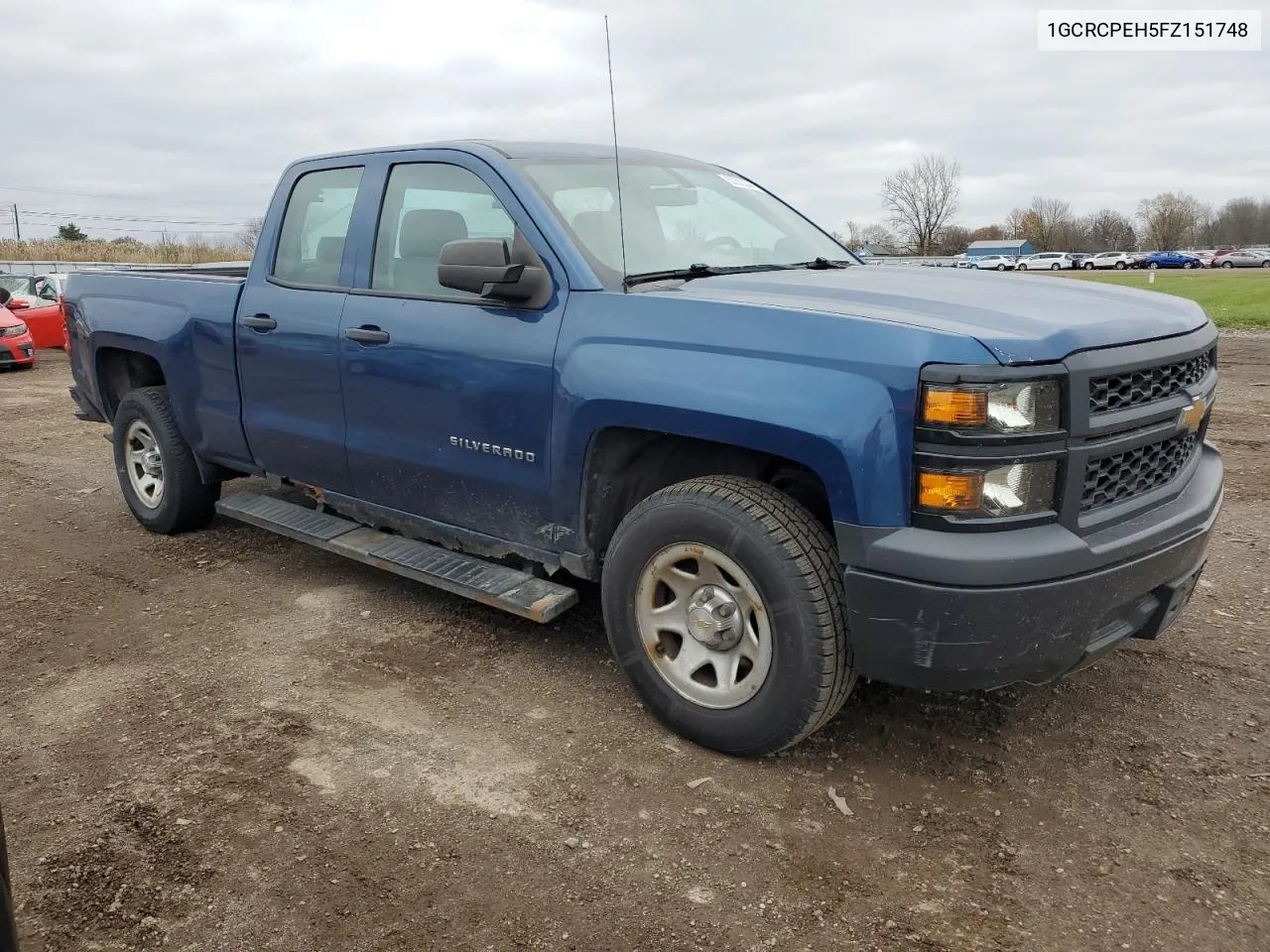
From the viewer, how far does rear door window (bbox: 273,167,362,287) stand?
14.3 feet

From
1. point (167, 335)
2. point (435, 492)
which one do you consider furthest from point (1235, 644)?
point (167, 335)

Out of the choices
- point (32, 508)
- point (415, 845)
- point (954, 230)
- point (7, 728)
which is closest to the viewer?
point (415, 845)

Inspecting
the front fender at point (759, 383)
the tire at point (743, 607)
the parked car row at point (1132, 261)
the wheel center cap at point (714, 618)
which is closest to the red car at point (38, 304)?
the front fender at point (759, 383)

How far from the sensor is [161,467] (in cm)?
561

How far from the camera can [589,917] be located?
2.49 m

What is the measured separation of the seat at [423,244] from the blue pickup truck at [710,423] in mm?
12

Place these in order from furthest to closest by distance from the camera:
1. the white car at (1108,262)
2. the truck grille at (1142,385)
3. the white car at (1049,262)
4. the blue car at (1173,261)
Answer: the white car at (1108,262)
the white car at (1049,262)
the blue car at (1173,261)
the truck grille at (1142,385)

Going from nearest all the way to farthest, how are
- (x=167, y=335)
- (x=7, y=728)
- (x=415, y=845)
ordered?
(x=415, y=845)
(x=7, y=728)
(x=167, y=335)

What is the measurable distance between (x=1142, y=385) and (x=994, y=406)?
0.62 metres

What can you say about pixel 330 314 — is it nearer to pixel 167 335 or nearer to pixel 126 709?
pixel 167 335

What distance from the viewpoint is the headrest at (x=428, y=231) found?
3920 mm

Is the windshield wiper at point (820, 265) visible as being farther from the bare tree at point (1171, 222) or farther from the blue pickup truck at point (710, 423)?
the bare tree at point (1171, 222)

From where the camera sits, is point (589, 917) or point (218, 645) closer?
point (589, 917)

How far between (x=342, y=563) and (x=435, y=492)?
1513mm
